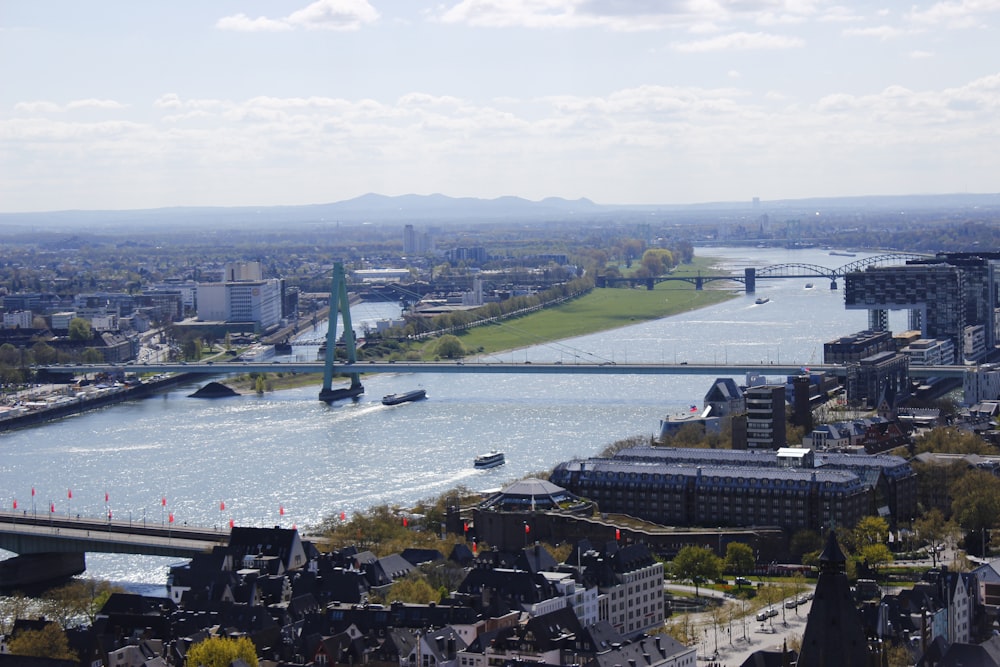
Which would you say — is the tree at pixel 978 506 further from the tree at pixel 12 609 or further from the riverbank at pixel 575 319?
the riverbank at pixel 575 319

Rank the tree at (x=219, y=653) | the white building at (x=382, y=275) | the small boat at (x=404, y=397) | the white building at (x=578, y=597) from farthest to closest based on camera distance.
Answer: the white building at (x=382, y=275) < the small boat at (x=404, y=397) < the white building at (x=578, y=597) < the tree at (x=219, y=653)

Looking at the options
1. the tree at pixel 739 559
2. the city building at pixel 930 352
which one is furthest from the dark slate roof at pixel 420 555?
the city building at pixel 930 352

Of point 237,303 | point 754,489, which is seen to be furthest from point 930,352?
point 237,303

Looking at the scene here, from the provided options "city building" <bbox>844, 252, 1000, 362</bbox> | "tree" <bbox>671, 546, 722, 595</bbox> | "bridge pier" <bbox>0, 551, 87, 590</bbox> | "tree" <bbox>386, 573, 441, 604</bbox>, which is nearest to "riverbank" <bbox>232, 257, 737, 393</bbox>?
"city building" <bbox>844, 252, 1000, 362</bbox>

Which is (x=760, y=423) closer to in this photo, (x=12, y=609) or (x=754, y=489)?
(x=754, y=489)

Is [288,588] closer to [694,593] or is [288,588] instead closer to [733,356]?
[694,593]

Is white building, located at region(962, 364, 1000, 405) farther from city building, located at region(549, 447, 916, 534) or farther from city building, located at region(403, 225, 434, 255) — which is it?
city building, located at region(403, 225, 434, 255)
